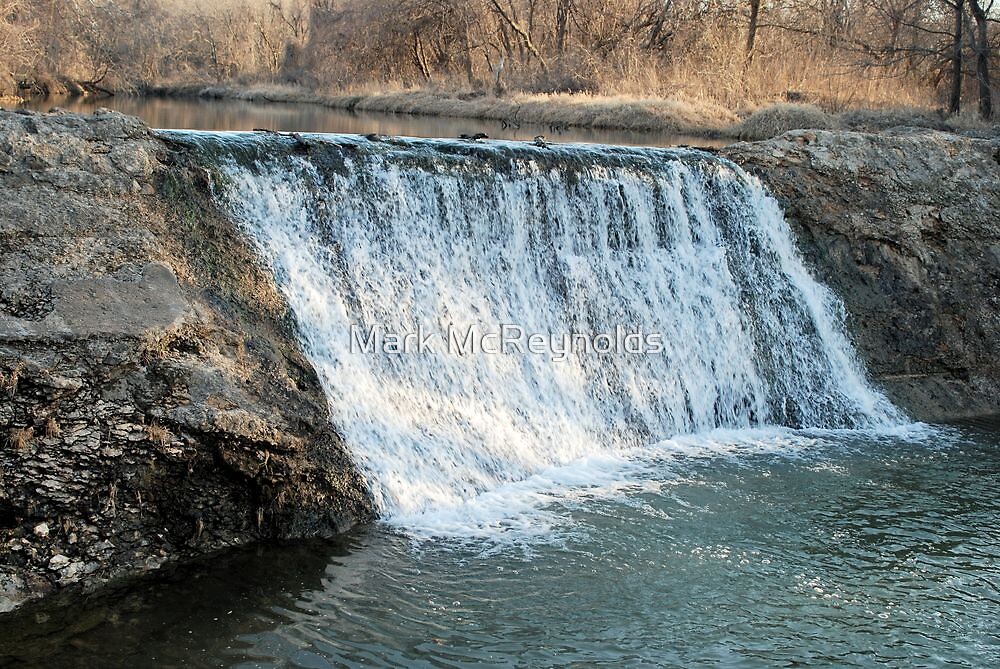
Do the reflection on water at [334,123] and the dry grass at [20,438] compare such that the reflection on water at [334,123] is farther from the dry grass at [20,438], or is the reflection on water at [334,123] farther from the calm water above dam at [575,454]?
the dry grass at [20,438]

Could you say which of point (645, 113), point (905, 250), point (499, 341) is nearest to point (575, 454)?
point (499, 341)

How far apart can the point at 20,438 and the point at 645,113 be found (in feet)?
49.1

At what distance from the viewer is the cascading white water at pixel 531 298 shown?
6.64 meters

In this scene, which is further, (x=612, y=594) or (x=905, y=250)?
(x=905, y=250)

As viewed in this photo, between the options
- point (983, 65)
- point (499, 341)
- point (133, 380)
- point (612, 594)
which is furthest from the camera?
point (983, 65)

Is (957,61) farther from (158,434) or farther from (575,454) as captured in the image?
(158,434)

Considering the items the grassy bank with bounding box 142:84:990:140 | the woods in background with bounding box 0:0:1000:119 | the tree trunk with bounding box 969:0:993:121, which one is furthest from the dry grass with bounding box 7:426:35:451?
the tree trunk with bounding box 969:0:993:121

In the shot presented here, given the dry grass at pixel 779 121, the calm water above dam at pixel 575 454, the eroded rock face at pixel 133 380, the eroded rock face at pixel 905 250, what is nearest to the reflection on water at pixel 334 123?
the dry grass at pixel 779 121

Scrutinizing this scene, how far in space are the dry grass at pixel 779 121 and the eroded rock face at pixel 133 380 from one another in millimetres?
12021

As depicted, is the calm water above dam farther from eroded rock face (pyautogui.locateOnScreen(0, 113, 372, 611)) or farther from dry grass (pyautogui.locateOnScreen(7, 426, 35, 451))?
dry grass (pyautogui.locateOnScreen(7, 426, 35, 451))

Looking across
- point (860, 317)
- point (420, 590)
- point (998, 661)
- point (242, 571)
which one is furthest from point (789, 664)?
point (860, 317)

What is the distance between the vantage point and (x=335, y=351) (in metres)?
6.59

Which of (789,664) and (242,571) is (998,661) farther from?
(242,571)

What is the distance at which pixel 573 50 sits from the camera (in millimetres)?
26656
